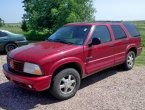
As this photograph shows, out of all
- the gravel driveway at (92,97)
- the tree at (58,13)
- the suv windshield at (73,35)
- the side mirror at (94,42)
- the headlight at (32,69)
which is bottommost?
the gravel driveway at (92,97)

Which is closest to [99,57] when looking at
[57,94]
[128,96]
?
[128,96]

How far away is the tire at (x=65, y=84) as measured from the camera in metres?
5.46

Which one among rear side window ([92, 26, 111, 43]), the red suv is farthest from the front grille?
rear side window ([92, 26, 111, 43])

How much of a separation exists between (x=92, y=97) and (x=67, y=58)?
3.85 ft

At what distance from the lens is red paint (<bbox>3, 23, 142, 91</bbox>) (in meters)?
5.18

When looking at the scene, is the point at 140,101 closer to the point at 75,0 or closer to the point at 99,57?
the point at 99,57

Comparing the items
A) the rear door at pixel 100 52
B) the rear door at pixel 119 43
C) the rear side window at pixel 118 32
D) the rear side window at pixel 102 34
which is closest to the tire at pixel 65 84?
the rear door at pixel 100 52

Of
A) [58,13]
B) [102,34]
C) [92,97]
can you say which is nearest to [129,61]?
[102,34]

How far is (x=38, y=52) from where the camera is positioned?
557 cm

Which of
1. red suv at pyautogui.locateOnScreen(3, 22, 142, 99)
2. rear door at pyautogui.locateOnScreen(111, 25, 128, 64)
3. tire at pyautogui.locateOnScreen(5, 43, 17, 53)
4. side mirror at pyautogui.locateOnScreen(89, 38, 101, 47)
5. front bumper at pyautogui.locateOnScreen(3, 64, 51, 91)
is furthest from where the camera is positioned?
tire at pyautogui.locateOnScreen(5, 43, 17, 53)

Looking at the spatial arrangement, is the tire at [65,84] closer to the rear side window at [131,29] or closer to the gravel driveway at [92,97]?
the gravel driveway at [92,97]

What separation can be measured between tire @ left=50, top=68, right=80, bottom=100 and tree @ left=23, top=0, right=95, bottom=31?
673 inches

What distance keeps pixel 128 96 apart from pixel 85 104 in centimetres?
120

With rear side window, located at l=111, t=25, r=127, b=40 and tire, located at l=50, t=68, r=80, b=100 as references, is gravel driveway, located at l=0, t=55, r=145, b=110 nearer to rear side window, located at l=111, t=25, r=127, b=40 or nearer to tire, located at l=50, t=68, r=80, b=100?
tire, located at l=50, t=68, r=80, b=100
